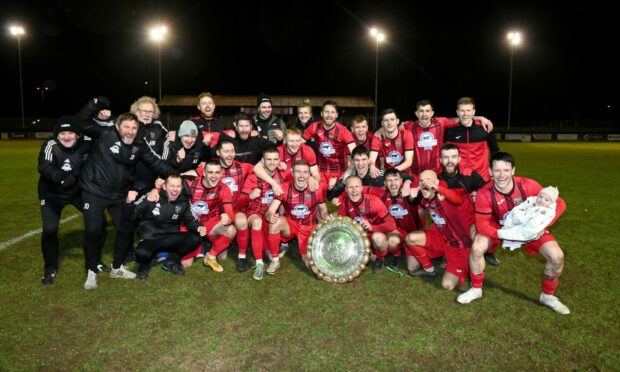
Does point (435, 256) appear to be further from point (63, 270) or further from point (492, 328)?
point (63, 270)

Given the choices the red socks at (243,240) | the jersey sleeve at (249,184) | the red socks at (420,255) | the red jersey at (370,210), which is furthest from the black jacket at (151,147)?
the red socks at (420,255)

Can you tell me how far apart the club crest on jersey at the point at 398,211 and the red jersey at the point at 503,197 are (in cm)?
132

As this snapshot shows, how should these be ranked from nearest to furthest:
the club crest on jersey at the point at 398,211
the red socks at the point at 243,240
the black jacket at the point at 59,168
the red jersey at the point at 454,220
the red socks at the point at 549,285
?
the red socks at the point at 549,285 < the black jacket at the point at 59,168 < the red jersey at the point at 454,220 < the red socks at the point at 243,240 < the club crest on jersey at the point at 398,211

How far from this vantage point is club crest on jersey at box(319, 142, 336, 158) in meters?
6.82

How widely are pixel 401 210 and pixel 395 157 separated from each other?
117cm

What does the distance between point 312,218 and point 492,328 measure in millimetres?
2661

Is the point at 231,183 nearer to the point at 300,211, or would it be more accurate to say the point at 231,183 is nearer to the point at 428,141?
the point at 300,211

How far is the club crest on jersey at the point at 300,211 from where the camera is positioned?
5.55m

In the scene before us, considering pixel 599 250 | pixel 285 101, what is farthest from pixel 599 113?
pixel 599 250

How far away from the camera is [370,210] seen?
5.24m

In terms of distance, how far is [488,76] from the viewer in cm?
6109

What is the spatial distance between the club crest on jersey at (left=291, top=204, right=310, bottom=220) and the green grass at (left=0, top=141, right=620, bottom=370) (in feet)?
2.06

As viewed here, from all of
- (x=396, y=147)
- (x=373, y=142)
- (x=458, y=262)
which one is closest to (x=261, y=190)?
(x=373, y=142)

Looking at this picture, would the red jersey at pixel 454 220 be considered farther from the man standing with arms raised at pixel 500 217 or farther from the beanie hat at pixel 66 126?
the beanie hat at pixel 66 126
